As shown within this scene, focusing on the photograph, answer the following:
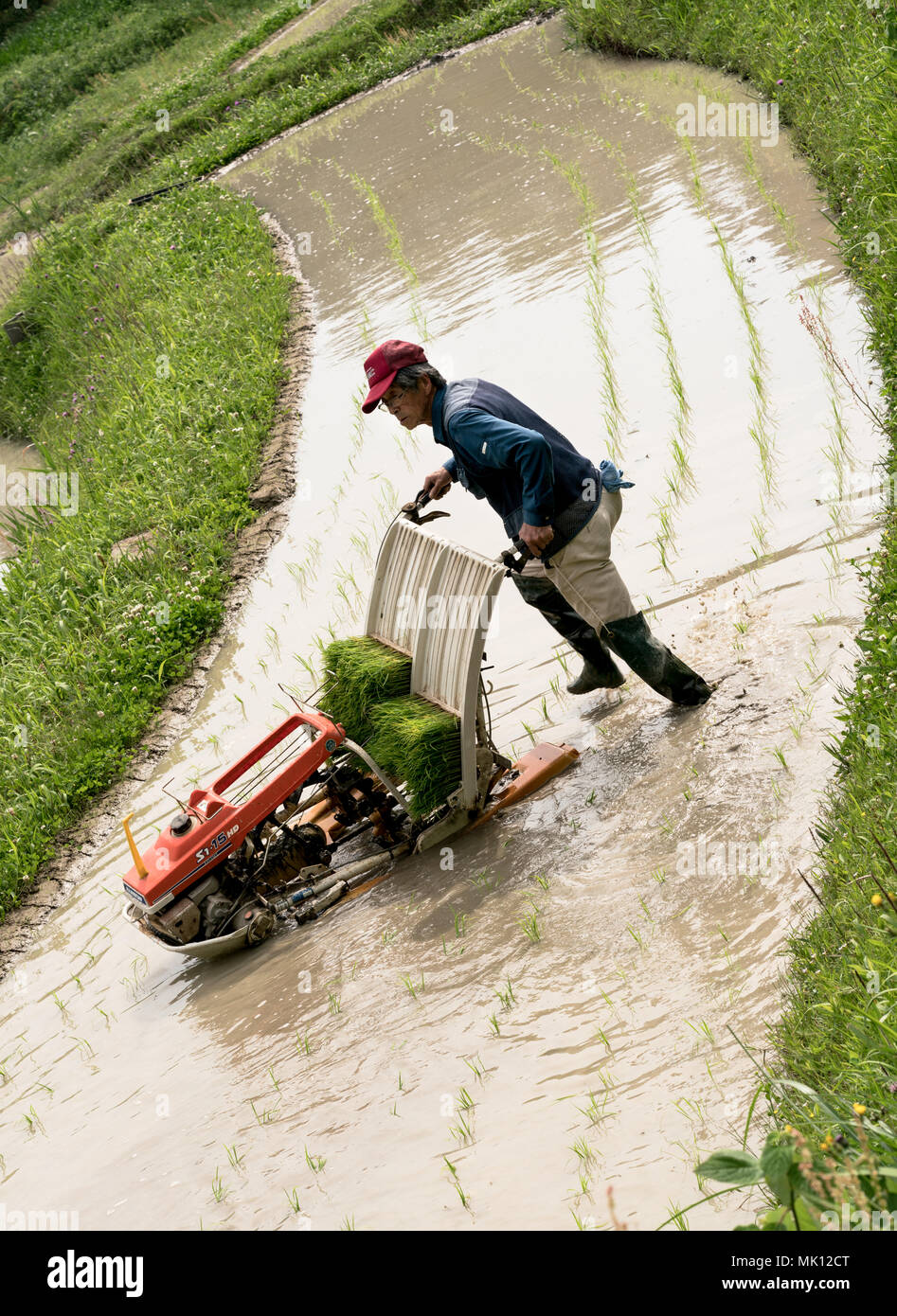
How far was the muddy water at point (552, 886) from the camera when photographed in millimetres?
3342

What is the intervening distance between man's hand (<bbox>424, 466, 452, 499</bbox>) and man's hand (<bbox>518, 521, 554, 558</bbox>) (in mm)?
645

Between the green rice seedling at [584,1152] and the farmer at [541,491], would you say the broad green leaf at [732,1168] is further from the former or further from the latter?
the farmer at [541,491]

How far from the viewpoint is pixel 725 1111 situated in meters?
3.03

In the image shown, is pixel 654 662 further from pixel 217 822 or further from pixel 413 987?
pixel 217 822

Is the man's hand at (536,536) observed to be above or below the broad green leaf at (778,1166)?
above

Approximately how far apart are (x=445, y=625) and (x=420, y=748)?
0.48 m

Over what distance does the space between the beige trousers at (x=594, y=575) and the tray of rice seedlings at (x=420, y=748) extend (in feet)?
2.27

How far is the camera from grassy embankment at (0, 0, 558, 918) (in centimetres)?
689

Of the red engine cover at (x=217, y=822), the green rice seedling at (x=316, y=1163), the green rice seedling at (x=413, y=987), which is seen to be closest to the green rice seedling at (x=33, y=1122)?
the red engine cover at (x=217, y=822)

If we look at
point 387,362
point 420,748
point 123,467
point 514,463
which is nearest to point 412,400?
point 387,362
